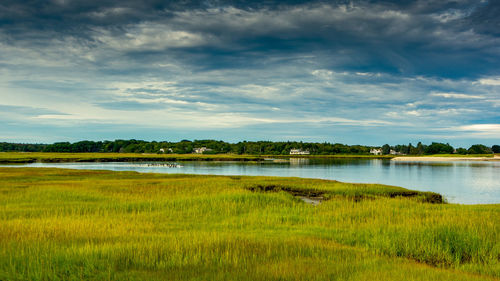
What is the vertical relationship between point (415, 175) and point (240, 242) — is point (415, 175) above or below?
below

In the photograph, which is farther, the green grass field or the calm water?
the calm water

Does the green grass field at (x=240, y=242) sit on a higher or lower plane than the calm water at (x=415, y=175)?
higher

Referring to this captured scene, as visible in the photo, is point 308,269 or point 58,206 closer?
point 308,269

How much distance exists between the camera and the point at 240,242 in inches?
538

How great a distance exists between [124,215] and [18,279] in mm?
10907

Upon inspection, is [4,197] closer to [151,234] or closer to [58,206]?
[58,206]

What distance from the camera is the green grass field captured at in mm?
10547

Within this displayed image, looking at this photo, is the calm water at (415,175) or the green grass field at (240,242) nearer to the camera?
the green grass field at (240,242)

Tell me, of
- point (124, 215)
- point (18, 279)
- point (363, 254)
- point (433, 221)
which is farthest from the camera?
point (124, 215)

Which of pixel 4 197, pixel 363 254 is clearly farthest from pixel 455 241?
pixel 4 197

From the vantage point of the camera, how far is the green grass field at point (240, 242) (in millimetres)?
10547

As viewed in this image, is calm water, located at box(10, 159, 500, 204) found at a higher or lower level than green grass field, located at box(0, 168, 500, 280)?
lower

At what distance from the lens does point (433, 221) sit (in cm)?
1884

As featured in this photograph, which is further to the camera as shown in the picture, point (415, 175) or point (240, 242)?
point (415, 175)
